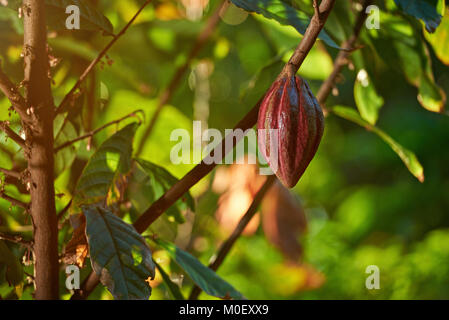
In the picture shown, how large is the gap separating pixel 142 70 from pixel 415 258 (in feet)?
2.00

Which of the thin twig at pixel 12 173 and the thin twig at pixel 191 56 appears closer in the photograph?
the thin twig at pixel 12 173

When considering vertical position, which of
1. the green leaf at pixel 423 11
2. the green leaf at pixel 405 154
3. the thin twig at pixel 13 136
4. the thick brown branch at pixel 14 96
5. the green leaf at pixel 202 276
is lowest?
the green leaf at pixel 202 276

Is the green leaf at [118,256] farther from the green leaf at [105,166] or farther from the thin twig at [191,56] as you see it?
the thin twig at [191,56]

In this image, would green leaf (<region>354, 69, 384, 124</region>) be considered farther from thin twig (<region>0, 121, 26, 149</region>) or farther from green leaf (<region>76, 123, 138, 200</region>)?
thin twig (<region>0, 121, 26, 149</region>)

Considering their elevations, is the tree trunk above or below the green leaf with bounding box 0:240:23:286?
above

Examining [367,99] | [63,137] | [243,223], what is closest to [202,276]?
[243,223]

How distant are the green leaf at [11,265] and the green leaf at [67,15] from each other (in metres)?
0.17

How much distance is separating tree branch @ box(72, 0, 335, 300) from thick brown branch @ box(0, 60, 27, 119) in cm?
12

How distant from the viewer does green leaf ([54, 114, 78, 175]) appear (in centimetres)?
52

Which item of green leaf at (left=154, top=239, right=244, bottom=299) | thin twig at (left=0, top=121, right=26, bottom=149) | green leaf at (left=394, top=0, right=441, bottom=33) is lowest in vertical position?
green leaf at (left=154, top=239, right=244, bottom=299)

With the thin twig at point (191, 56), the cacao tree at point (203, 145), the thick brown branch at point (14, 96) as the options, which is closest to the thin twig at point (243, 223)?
the cacao tree at point (203, 145)

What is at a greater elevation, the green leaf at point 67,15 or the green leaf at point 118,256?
the green leaf at point 67,15

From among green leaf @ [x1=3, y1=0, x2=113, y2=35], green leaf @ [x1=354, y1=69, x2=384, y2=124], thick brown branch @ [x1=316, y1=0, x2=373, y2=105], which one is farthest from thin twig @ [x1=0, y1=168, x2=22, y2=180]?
green leaf @ [x1=354, y1=69, x2=384, y2=124]

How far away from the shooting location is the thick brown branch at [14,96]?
15.6 inches
